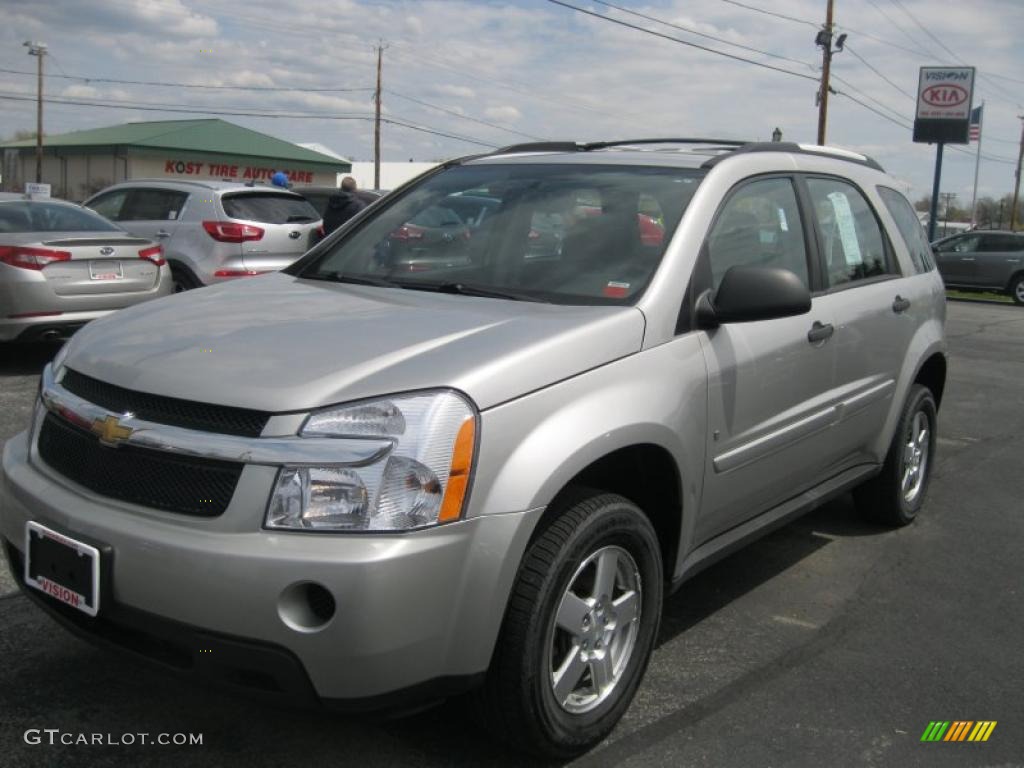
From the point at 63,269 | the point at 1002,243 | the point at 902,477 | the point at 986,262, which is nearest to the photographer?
the point at 902,477

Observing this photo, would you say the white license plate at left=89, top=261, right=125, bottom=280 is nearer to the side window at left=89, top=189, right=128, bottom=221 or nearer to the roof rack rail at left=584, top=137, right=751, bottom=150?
the side window at left=89, top=189, right=128, bottom=221

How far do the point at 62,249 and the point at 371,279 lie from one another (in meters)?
5.38

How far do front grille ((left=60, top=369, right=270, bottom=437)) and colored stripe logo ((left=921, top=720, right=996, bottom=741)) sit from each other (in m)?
2.25

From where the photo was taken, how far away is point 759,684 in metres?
3.42

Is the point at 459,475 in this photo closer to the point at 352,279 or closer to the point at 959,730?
the point at 352,279

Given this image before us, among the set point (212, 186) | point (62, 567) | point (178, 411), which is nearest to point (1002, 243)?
point (212, 186)

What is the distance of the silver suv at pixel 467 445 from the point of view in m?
2.37

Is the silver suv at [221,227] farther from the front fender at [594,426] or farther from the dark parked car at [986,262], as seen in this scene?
the dark parked car at [986,262]

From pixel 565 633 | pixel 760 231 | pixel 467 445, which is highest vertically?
pixel 760 231

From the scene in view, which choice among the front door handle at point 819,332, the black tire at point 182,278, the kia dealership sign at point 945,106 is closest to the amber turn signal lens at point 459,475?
the front door handle at point 819,332

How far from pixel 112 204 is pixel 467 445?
10.2 metres

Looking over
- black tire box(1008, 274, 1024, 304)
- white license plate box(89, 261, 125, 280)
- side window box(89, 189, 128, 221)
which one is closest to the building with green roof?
black tire box(1008, 274, 1024, 304)

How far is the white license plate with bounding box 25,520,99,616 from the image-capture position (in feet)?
8.24

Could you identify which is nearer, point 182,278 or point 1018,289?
point 182,278
